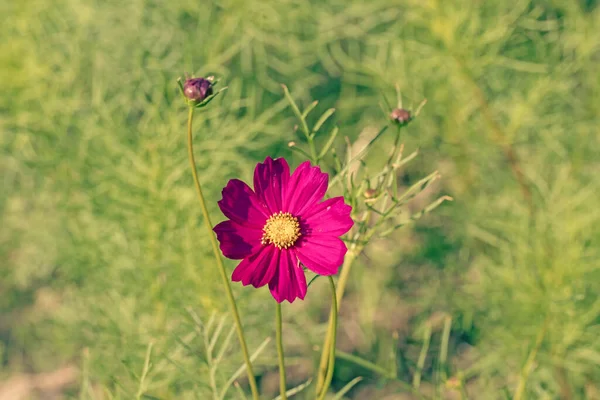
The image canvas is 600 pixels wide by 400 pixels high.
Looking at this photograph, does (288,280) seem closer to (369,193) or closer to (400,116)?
(369,193)

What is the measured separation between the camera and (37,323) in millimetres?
2029

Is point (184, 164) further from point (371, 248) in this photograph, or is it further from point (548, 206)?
point (548, 206)

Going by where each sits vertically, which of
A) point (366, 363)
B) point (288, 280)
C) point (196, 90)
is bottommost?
point (366, 363)

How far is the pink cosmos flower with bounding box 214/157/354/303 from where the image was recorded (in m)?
0.74

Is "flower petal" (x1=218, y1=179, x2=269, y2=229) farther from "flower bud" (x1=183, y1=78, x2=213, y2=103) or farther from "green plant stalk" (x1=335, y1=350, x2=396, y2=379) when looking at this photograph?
"green plant stalk" (x1=335, y1=350, x2=396, y2=379)

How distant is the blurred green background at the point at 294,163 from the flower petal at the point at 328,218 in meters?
0.65

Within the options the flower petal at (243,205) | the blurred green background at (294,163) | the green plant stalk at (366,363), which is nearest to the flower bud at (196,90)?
the flower petal at (243,205)

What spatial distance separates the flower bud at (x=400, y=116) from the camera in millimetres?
838

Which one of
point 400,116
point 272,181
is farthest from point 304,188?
point 400,116

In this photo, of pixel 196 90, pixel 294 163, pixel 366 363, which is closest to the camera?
pixel 196 90

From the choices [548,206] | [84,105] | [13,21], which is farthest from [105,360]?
[548,206]

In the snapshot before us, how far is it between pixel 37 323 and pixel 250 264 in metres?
1.55

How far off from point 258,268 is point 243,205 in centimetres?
9

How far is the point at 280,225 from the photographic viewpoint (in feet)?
2.58
